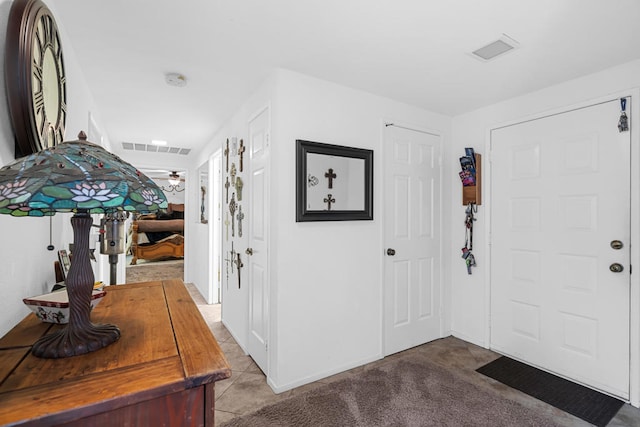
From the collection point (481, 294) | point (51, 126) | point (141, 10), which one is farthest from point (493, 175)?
point (51, 126)

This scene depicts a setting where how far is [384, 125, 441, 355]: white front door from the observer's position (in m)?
2.79

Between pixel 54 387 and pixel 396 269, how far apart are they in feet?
8.41

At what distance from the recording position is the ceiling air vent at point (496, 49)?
1.85m

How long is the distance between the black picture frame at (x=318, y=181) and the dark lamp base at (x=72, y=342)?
155 centimetres

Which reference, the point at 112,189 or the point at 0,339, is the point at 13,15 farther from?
the point at 0,339

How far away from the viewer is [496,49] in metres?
1.94

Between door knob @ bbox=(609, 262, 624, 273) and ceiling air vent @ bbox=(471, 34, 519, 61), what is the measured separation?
166cm

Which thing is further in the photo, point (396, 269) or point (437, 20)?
point (396, 269)

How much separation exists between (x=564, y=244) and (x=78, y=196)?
3.04 meters

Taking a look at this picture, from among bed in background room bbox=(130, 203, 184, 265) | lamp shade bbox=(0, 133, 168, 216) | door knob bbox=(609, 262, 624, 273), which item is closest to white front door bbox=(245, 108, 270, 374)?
lamp shade bbox=(0, 133, 168, 216)

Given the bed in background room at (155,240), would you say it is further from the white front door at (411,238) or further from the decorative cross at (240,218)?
the white front door at (411,238)

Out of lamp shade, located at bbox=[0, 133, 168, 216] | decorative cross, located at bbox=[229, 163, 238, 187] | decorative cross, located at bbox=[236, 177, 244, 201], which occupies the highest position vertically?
decorative cross, located at bbox=[229, 163, 238, 187]

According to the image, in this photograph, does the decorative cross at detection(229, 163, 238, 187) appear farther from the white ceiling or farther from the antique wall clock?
the antique wall clock

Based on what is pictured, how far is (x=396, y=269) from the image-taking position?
9.31 ft
